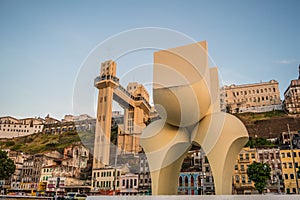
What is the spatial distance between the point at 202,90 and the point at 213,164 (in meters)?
2.79

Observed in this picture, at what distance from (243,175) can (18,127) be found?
91.7m

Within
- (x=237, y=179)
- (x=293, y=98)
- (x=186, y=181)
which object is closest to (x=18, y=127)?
(x=186, y=181)

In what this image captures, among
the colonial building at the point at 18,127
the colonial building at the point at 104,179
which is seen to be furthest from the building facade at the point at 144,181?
the colonial building at the point at 18,127

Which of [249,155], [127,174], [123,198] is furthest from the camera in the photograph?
[127,174]

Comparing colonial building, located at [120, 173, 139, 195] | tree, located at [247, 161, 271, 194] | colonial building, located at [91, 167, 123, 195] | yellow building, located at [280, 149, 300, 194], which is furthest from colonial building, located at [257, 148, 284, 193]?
colonial building, located at [91, 167, 123, 195]

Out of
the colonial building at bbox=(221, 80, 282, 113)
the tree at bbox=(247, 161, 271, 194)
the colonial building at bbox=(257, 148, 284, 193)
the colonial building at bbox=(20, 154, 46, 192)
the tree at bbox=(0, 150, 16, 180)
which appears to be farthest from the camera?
the colonial building at bbox=(221, 80, 282, 113)

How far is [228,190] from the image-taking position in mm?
10352

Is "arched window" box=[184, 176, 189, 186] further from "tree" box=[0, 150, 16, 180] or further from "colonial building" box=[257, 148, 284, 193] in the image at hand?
"tree" box=[0, 150, 16, 180]

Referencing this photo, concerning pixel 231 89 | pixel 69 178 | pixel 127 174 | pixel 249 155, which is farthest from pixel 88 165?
pixel 231 89

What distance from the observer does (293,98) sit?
7462cm

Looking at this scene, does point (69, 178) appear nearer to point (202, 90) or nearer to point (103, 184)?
point (103, 184)

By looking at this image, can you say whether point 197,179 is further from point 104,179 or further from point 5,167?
point 5,167

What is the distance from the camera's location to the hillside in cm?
6450

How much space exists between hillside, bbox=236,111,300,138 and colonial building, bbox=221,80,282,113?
778 cm
